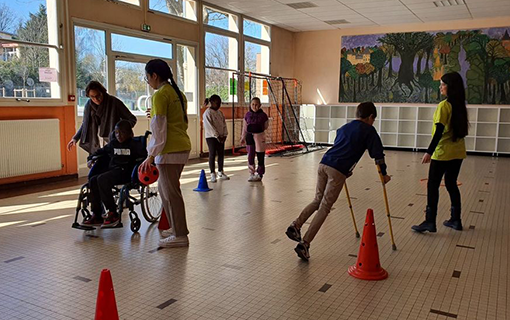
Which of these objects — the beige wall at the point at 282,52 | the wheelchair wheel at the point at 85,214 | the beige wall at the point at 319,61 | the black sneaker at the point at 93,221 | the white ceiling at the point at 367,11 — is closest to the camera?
the black sneaker at the point at 93,221

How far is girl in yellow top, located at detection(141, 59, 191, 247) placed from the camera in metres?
3.51

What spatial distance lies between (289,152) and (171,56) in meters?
4.00

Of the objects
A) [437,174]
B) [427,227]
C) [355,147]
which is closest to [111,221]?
[355,147]

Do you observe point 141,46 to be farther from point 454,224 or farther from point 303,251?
point 454,224

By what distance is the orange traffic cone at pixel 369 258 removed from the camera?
3.20 m

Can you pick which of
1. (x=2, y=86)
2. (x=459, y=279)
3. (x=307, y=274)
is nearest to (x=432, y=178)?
(x=459, y=279)

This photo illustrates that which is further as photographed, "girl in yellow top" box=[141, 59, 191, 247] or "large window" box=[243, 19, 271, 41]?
"large window" box=[243, 19, 271, 41]

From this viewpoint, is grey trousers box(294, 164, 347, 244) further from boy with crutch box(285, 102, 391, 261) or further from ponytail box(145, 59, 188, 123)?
ponytail box(145, 59, 188, 123)

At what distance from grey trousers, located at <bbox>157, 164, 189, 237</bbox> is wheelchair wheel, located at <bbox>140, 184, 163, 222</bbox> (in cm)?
72

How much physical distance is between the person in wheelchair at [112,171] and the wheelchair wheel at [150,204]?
1.03 feet

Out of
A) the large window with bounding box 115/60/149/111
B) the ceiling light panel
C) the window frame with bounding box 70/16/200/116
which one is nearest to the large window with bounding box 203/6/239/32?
the window frame with bounding box 70/16/200/116

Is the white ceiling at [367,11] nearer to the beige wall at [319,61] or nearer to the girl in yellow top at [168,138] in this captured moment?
the beige wall at [319,61]

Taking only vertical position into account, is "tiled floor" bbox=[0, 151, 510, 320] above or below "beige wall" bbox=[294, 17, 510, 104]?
below

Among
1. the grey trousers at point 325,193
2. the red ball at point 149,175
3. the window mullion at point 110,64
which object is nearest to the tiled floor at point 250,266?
the grey trousers at point 325,193
